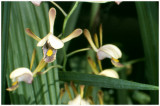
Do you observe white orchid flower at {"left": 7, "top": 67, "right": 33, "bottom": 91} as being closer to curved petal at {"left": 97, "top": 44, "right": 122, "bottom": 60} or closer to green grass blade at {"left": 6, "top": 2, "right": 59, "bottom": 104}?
green grass blade at {"left": 6, "top": 2, "right": 59, "bottom": 104}

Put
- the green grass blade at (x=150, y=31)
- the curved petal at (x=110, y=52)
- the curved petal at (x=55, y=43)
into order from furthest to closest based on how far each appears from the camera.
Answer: the green grass blade at (x=150, y=31), the curved petal at (x=110, y=52), the curved petal at (x=55, y=43)

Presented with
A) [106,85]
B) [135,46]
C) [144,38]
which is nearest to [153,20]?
[144,38]

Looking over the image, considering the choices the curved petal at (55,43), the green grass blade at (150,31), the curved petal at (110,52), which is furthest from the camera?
the green grass blade at (150,31)

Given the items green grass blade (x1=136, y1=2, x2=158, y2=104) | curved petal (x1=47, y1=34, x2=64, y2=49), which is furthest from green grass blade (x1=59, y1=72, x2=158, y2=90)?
green grass blade (x1=136, y1=2, x2=158, y2=104)

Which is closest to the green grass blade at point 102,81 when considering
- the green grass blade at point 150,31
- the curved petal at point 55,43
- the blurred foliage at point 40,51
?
the blurred foliage at point 40,51

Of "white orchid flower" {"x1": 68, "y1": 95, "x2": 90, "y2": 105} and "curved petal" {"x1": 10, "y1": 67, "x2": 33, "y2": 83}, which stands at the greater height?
"curved petal" {"x1": 10, "y1": 67, "x2": 33, "y2": 83}

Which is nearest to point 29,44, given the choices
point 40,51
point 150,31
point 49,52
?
point 40,51

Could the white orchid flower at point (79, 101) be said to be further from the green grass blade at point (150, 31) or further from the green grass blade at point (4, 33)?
the green grass blade at point (150, 31)

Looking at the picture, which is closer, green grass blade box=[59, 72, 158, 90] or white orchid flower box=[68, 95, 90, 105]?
green grass blade box=[59, 72, 158, 90]
